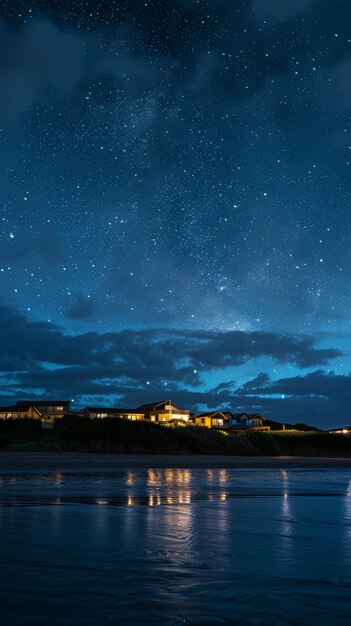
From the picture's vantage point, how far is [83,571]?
5.27 meters

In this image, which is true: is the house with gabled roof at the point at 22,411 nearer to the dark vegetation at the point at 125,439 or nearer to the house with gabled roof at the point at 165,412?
the house with gabled roof at the point at 165,412

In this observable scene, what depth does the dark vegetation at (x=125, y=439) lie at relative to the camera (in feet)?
143

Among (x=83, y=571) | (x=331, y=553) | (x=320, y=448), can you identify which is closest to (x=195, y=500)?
(x=331, y=553)

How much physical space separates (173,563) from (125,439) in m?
40.8

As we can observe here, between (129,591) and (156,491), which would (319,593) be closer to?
(129,591)

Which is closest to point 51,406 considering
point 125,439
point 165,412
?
point 165,412

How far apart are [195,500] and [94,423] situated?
35119 millimetres

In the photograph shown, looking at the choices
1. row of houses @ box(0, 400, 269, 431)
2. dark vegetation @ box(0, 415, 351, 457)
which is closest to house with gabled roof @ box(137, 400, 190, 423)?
row of houses @ box(0, 400, 269, 431)

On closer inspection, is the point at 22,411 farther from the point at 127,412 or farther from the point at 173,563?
the point at 173,563

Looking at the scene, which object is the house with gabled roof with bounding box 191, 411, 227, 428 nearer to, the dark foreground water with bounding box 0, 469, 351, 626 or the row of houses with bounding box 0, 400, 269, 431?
the row of houses with bounding box 0, 400, 269, 431

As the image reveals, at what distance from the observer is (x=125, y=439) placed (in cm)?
4559

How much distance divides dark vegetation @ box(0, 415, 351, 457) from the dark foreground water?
3168 centimetres

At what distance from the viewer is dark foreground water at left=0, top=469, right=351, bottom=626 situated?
4012 millimetres

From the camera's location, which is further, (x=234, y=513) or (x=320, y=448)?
(x=320, y=448)
